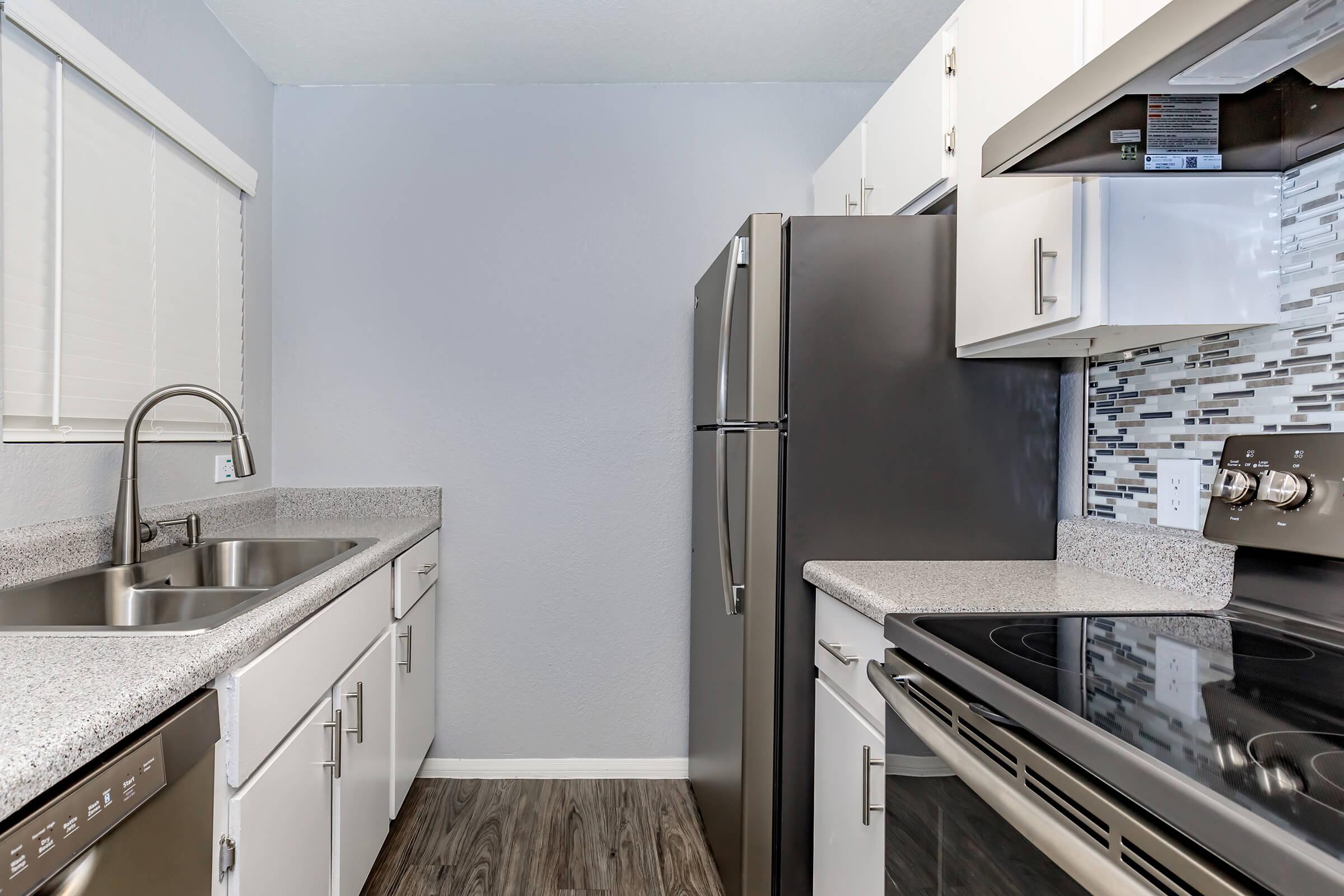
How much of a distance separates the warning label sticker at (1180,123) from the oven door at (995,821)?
2.88ft

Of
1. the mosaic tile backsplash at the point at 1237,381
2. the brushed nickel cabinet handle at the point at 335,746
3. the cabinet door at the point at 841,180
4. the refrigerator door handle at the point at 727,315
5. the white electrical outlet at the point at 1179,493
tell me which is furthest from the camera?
the cabinet door at the point at 841,180

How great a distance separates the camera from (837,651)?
4.88 feet

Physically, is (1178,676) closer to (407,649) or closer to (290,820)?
(290,820)

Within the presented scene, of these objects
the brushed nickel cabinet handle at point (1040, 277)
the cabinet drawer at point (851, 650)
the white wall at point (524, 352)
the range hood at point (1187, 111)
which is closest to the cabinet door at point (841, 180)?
the white wall at point (524, 352)

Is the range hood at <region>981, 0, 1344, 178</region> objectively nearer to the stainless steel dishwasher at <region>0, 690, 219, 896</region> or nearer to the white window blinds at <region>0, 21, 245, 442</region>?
the stainless steel dishwasher at <region>0, 690, 219, 896</region>

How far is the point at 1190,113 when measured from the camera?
110cm

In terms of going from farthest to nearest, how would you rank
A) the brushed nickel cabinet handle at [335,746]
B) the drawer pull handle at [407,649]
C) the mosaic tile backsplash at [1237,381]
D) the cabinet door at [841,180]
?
the cabinet door at [841,180]
the drawer pull handle at [407,649]
the brushed nickel cabinet handle at [335,746]
the mosaic tile backsplash at [1237,381]

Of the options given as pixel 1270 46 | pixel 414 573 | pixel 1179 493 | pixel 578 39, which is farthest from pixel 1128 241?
pixel 414 573

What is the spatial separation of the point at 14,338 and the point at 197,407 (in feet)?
2.25

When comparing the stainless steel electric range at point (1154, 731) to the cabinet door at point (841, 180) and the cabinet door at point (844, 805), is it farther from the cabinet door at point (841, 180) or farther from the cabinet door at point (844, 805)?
the cabinet door at point (841, 180)

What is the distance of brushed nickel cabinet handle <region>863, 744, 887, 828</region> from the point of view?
1287 mm

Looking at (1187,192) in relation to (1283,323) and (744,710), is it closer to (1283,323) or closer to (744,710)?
(1283,323)

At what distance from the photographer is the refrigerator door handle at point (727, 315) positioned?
1.78 meters

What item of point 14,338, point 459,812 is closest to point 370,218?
point 14,338
